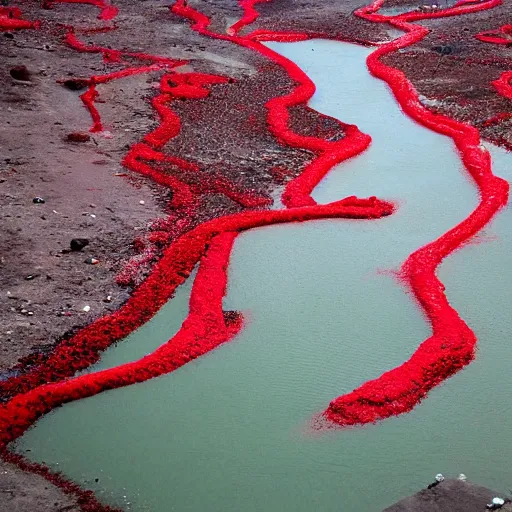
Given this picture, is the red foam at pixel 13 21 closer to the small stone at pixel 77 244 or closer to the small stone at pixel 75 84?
the small stone at pixel 75 84

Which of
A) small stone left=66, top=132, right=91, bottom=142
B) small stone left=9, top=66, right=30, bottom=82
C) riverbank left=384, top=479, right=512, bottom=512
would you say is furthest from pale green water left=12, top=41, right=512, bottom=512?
small stone left=9, top=66, right=30, bottom=82

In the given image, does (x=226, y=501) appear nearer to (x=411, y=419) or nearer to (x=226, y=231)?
(x=411, y=419)

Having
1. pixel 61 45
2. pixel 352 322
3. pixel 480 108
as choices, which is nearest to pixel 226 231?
pixel 352 322

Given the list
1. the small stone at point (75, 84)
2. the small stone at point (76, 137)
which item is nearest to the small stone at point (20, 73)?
the small stone at point (75, 84)

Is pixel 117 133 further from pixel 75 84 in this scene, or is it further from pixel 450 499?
pixel 450 499

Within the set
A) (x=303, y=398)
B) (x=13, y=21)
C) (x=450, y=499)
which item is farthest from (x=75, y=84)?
(x=450, y=499)

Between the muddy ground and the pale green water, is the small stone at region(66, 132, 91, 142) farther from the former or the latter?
the pale green water
